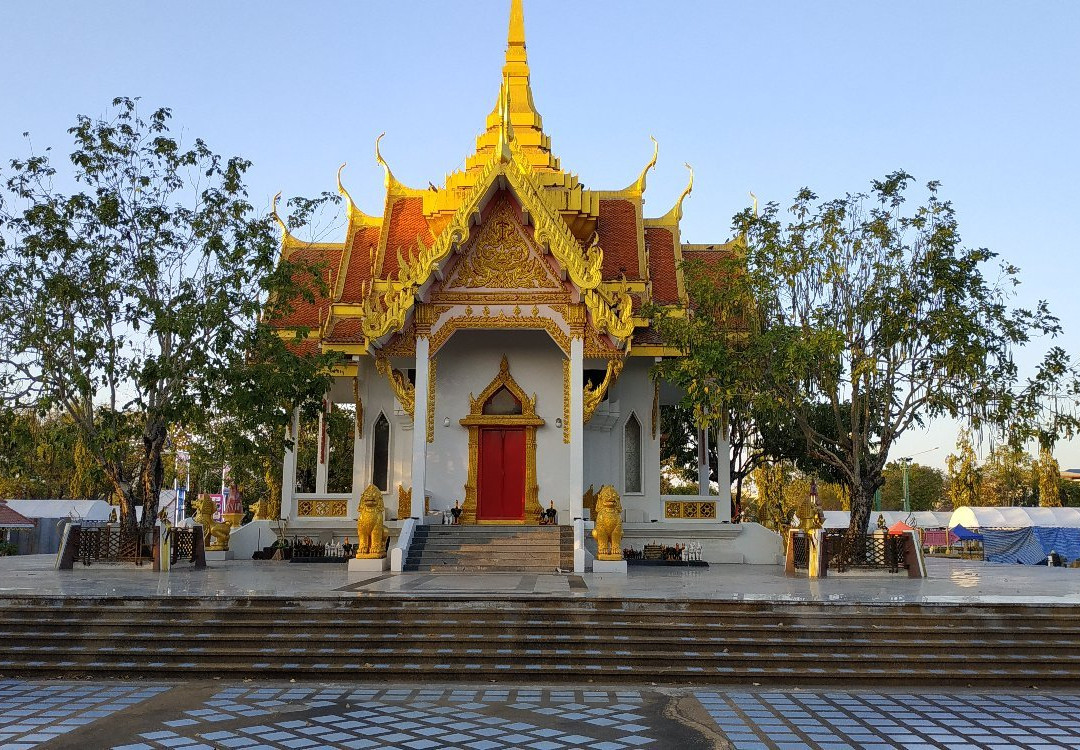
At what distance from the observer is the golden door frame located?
18266 mm

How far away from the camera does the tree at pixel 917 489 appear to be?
62.4 meters

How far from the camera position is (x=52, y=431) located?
14766 millimetres

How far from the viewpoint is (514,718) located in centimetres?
706

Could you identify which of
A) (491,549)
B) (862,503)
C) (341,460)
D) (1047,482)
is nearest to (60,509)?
(341,460)

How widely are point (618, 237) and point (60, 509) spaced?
77.1ft

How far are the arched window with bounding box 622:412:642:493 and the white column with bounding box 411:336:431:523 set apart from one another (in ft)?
15.7

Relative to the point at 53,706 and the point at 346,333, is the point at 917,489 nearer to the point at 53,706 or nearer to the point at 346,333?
the point at 346,333

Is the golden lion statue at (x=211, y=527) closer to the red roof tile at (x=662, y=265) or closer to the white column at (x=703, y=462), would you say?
the white column at (x=703, y=462)

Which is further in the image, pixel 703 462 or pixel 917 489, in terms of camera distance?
pixel 917 489

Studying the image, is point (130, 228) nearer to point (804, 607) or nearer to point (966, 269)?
point (804, 607)

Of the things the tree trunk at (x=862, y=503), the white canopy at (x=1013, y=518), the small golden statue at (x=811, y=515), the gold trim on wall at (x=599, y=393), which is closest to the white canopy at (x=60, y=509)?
the gold trim on wall at (x=599, y=393)

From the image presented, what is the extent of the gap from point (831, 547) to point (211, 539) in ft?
39.9

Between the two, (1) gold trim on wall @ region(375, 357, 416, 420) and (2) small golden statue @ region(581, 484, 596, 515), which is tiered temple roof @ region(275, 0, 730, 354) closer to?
(1) gold trim on wall @ region(375, 357, 416, 420)

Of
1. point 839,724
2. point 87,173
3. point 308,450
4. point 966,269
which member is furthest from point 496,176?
point 308,450
